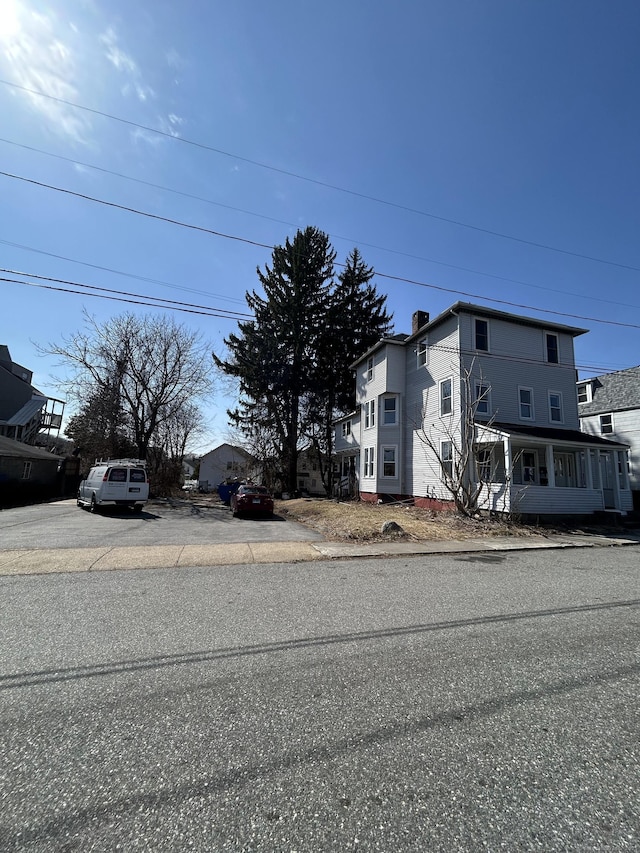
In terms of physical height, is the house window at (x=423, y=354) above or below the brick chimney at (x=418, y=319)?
below

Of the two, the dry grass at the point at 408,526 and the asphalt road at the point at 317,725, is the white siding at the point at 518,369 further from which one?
the asphalt road at the point at 317,725

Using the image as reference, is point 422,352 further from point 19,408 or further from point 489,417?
point 19,408

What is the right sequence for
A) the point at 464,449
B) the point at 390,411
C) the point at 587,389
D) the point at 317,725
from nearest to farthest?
the point at 317,725, the point at 464,449, the point at 390,411, the point at 587,389

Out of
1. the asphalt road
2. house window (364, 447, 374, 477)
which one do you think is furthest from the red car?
the asphalt road

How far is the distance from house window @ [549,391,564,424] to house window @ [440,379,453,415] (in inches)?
207

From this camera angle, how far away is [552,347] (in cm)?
2014

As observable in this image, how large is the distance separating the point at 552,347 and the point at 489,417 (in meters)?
5.70

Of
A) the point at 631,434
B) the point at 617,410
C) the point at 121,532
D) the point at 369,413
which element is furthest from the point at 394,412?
the point at 121,532

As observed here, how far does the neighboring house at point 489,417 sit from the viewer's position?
52.9ft

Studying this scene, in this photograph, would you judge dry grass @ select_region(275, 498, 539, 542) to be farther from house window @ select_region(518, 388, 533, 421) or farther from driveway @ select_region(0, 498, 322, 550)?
house window @ select_region(518, 388, 533, 421)

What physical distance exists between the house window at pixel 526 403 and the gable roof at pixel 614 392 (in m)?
9.59

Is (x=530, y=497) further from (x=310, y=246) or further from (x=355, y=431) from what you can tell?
(x=310, y=246)

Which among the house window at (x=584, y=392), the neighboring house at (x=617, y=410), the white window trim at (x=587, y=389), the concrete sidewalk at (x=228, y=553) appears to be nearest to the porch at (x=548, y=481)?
the concrete sidewalk at (x=228, y=553)

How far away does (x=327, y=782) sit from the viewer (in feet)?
7.04
